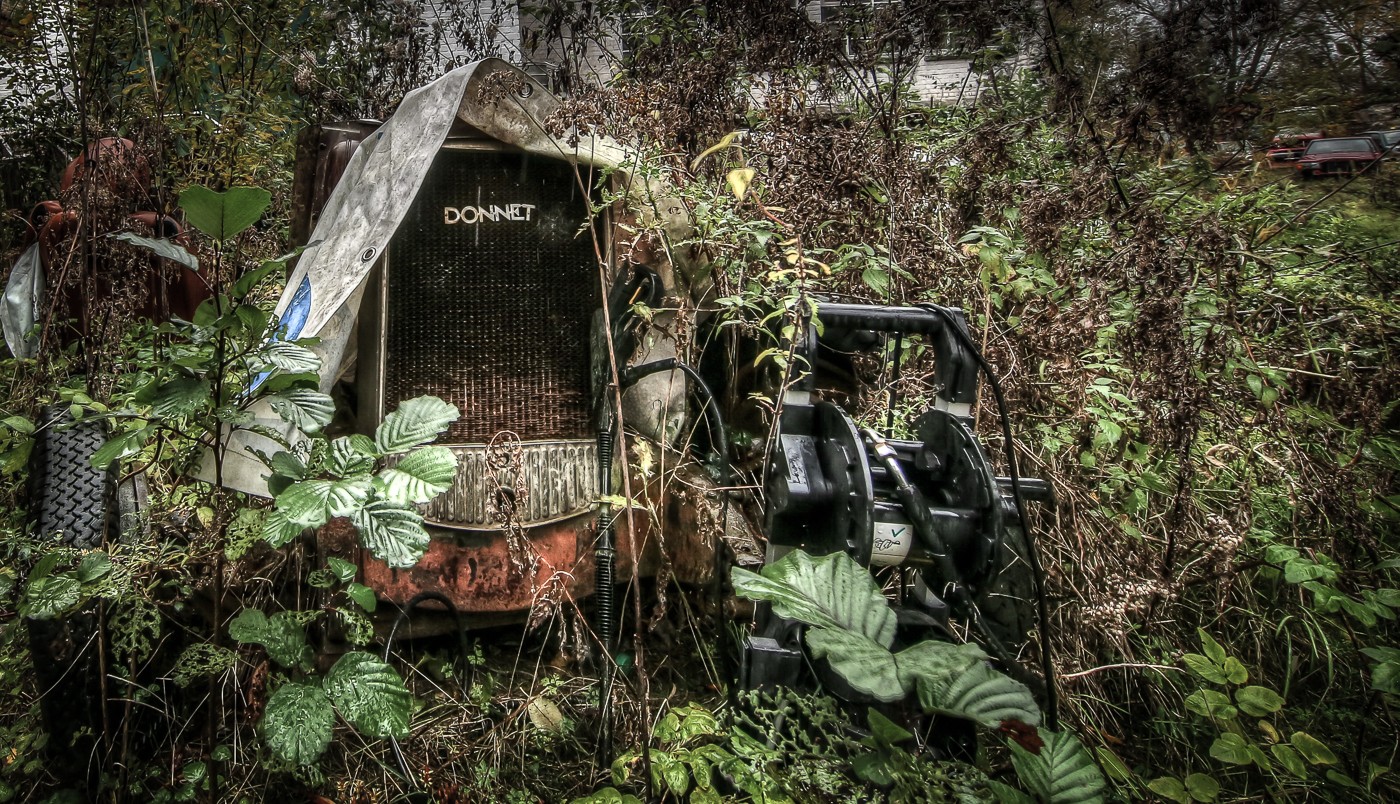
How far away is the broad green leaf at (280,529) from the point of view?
1336 millimetres

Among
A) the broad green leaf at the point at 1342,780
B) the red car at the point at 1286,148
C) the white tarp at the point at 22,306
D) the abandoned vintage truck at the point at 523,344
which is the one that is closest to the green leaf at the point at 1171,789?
the broad green leaf at the point at 1342,780

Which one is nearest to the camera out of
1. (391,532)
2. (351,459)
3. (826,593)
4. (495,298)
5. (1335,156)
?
(826,593)

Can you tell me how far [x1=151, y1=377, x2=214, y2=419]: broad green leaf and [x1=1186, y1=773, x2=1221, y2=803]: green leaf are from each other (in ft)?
8.08

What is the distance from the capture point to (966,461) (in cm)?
152

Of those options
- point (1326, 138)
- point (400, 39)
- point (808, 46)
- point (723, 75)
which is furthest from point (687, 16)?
point (1326, 138)

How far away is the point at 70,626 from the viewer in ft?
5.97

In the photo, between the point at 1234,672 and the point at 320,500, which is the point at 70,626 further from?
the point at 1234,672

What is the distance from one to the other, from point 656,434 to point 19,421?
183 cm

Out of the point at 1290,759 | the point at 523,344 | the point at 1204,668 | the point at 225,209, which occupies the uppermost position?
the point at 225,209

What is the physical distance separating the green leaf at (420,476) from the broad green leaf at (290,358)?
0.97 feet

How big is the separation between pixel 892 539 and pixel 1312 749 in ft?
4.33

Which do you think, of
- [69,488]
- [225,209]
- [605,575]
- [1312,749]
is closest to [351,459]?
[225,209]

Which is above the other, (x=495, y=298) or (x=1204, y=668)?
(x=495, y=298)

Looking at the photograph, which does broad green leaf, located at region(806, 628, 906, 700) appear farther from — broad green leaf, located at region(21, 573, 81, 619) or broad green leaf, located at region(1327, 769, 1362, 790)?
broad green leaf, located at region(21, 573, 81, 619)
